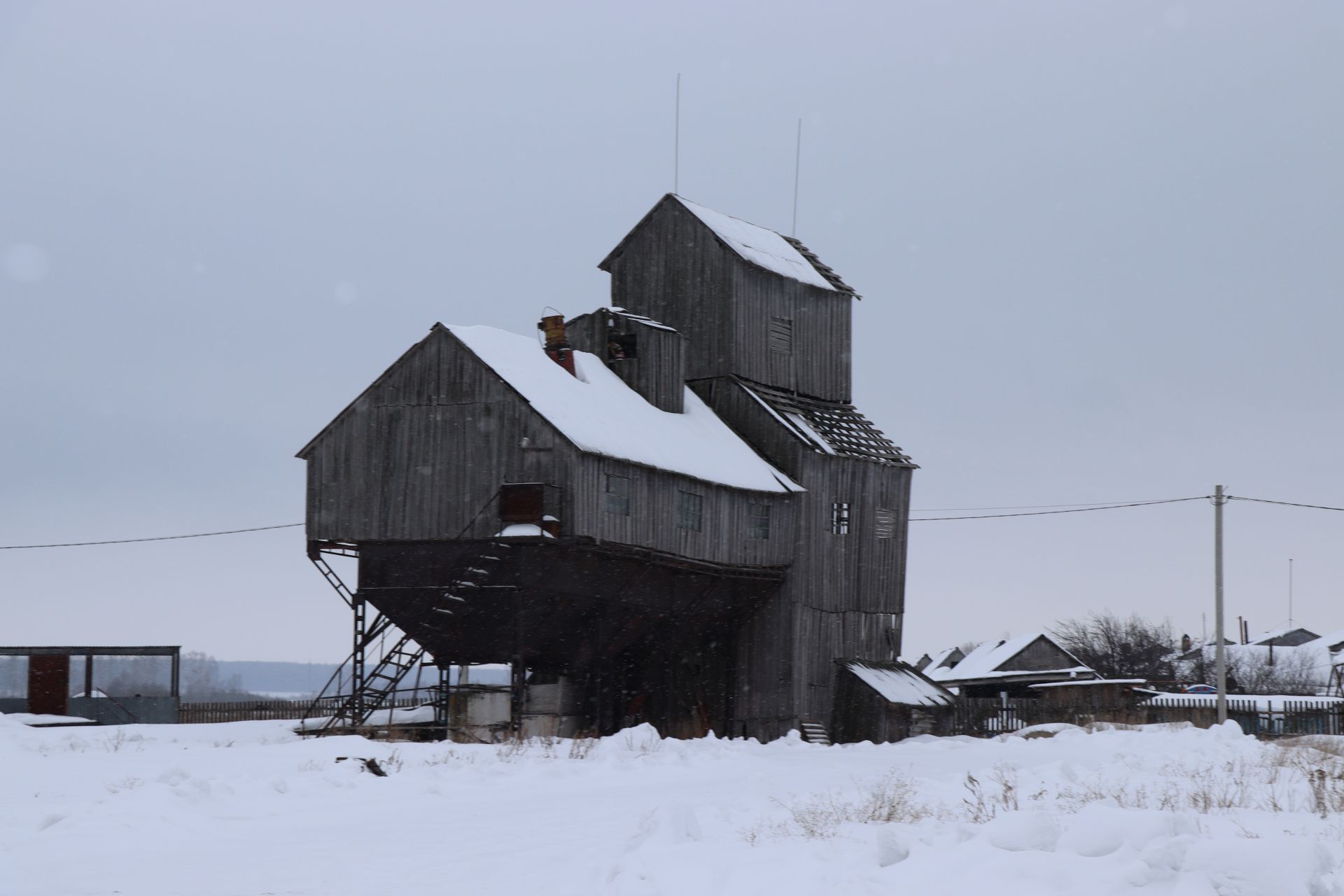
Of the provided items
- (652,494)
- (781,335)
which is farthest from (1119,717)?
(652,494)

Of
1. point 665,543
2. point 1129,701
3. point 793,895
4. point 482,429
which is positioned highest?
point 482,429

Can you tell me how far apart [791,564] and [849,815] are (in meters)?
25.3

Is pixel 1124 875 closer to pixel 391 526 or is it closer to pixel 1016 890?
pixel 1016 890

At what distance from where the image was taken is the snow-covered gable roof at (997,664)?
71.0m

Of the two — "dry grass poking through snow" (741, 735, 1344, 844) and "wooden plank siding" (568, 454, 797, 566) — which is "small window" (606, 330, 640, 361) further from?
"dry grass poking through snow" (741, 735, 1344, 844)

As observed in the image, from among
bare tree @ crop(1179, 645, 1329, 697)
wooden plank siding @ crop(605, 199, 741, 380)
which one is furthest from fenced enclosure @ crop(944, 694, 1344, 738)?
bare tree @ crop(1179, 645, 1329, 697)

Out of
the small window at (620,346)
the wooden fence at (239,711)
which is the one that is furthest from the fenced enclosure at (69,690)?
the small window at (620,346)

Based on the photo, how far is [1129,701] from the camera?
61.5 m

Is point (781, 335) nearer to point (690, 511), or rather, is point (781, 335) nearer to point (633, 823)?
point (690, 511)

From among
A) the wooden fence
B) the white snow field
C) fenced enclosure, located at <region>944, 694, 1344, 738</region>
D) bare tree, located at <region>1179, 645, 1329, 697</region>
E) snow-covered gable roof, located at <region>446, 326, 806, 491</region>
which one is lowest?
bare tree, located at <region>1179, 645, 1329, 697</region>

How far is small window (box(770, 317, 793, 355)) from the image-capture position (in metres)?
44.3

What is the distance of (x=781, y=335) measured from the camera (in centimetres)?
4462

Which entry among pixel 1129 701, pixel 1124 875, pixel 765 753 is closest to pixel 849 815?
pixel 1124 875

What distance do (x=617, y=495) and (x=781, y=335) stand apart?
41.4 ft
